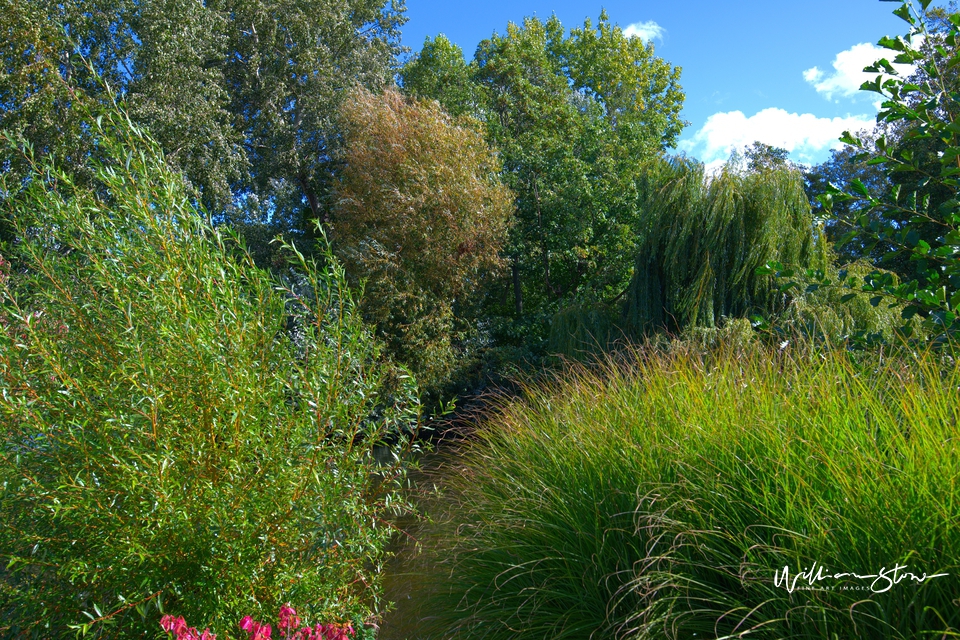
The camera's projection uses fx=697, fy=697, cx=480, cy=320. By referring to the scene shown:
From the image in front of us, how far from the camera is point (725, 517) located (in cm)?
258

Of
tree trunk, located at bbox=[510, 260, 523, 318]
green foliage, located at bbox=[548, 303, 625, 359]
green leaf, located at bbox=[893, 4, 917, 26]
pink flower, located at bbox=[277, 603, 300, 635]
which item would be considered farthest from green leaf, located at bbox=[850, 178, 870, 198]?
tree trunk, located at bbox=[510, 260, 523, 318]

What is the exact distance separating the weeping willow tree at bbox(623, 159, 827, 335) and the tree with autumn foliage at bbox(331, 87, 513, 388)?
14.4 ft

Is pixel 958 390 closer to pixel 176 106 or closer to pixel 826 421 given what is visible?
pixel 826 421

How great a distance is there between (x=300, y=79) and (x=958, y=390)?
16282mm

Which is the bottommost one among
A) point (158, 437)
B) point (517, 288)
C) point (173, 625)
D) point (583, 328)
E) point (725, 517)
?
point (725, 517)

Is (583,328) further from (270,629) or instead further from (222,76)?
(222,76)

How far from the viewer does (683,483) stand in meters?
2.70

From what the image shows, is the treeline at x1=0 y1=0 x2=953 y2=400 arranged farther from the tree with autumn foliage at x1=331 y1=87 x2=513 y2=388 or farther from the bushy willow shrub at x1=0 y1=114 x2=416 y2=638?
the bushy willow shrub at x1=0 y1=114 x2=416 y2=638

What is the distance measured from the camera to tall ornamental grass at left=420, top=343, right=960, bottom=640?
2.19m

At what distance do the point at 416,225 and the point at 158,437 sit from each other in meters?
9.88

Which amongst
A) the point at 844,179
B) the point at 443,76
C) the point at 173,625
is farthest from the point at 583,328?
the point at 844,179

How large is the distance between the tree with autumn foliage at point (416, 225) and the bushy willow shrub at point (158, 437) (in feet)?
27.7

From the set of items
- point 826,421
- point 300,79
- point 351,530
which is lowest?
point 826,421

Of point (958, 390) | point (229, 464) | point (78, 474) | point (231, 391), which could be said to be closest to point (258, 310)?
point (231, 391)
